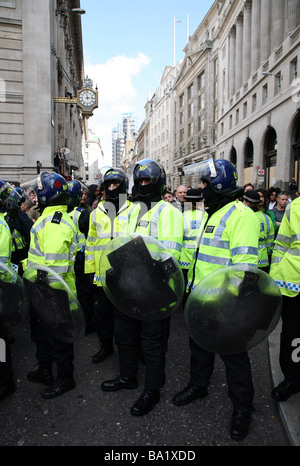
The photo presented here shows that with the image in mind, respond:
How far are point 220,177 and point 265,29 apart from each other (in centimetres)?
2772

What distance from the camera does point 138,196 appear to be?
313 cm

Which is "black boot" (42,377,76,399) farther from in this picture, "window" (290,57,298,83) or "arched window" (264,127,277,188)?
"arched window" (264,127,277,188)

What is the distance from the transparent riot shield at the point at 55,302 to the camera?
253 cm

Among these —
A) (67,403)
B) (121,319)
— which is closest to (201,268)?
(121,319)

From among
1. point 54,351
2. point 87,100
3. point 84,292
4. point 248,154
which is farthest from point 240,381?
point 248,154

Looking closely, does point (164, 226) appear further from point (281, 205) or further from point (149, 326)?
point (281, 205)

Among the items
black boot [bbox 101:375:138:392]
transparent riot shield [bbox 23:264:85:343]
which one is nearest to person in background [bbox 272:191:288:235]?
black boot [bbox 101:375:138:392]

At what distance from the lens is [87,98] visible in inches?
676

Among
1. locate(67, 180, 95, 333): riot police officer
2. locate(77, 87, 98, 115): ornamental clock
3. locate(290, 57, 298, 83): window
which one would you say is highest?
locate(290, 57, 298, 83): window

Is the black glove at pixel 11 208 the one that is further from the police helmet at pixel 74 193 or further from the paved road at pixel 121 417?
the paved road at pixel 121 417

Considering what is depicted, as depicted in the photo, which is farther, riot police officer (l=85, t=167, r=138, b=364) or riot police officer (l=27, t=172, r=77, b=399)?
riot police officer (l=85, t=167, r=138, b=364)

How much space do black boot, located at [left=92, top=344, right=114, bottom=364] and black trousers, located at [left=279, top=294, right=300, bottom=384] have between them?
6.34ft

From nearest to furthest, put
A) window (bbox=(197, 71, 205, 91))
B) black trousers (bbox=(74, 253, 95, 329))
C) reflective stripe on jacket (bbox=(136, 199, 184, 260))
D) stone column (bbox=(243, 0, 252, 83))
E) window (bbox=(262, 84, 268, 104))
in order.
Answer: reflective stripe on jacket (bbox=(136, 199, 184, 260)), black trousers (bbox=(74, 253, 95, 329)), window (bbox=(262, 84, 268, 104)), stone column (bbox=(243, 0, 252, 83)), window (bbox=(197, 71, 205, 91))

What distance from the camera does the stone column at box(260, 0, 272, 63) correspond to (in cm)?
2405
